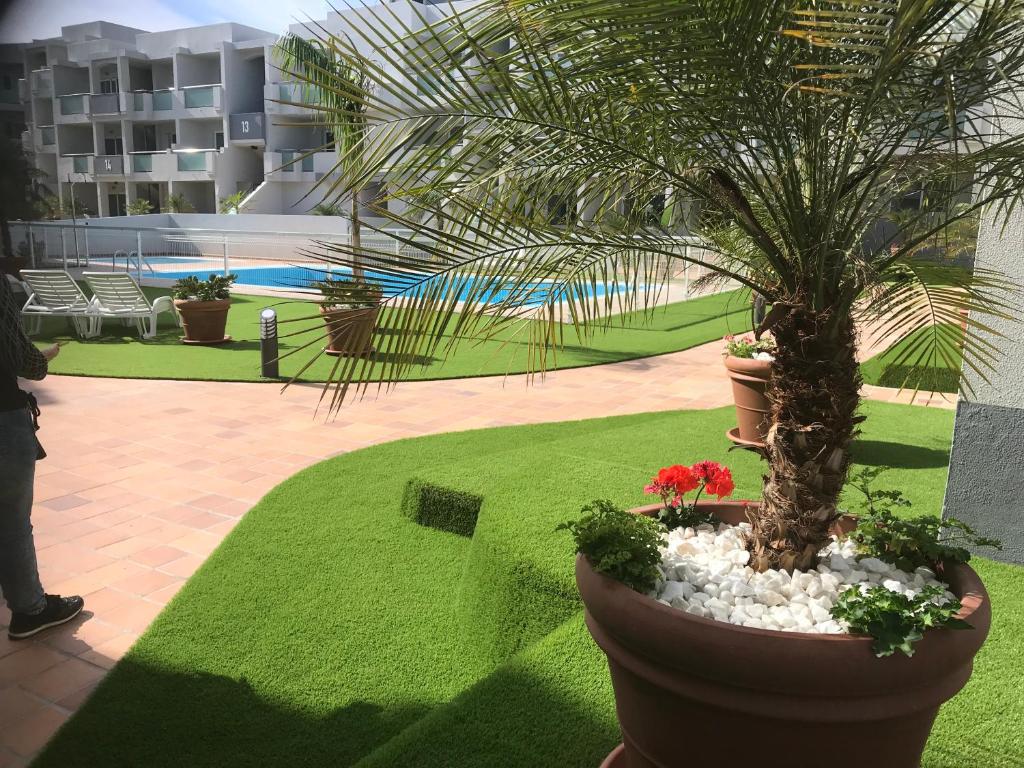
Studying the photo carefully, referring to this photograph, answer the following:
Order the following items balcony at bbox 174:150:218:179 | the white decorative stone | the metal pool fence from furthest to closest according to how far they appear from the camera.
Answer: balcony at bbox 174:150:218:179 < the metal pool fence < the white decorative stone

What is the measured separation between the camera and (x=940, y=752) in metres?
2.58

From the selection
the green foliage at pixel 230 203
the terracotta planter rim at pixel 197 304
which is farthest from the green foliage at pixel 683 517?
the green foliage at pixel 230 203

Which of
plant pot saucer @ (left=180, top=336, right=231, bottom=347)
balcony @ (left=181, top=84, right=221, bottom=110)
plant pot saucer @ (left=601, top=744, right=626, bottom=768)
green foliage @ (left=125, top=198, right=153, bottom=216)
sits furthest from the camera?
balcony @ (left=181, top=84, right=221, bottom=110)

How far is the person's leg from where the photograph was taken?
3459mm

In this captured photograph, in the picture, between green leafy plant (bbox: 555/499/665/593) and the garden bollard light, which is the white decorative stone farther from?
the garden bollard light

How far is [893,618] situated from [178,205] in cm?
3715

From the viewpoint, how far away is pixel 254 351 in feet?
37.6

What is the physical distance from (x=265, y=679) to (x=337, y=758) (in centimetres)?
65

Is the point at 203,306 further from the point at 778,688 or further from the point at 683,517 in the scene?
the point at 778,688

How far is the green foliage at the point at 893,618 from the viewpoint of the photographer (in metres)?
1.91

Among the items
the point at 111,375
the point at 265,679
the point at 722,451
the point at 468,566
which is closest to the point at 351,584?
the point at 468,566

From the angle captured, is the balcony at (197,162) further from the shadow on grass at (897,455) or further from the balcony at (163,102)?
the shadow on grass at (897,455)

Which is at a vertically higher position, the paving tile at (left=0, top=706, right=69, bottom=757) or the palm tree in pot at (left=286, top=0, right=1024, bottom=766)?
the palm tree in pot at (left=286, top=0, right=1024, bottom=766)

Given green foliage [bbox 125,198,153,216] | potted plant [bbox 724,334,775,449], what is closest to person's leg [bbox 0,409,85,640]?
potted plant [bbox 724,334,775,449]
